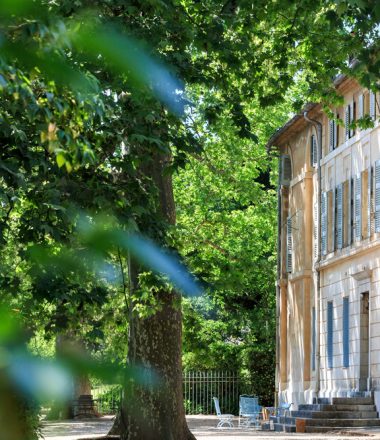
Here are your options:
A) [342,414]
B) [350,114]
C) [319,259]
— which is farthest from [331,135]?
[342,414]

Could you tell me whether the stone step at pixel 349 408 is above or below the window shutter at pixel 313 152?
below

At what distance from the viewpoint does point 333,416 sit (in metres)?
30.4

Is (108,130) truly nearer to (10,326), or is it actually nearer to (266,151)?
(10,326)

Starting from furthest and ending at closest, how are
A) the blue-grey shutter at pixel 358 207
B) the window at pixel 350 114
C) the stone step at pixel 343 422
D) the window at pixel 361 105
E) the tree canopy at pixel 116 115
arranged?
the window at pixel 350 114 → the window at pixel 361 105 → the blue-grey shutter at pixel 358 207 → the stone step at pixel 343 422 → the tree canopy at pixel 116 115

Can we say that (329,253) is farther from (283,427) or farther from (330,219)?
(283,427)

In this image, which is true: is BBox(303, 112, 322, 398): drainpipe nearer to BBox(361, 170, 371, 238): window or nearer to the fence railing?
BBox(361, 170, 371, 238): window

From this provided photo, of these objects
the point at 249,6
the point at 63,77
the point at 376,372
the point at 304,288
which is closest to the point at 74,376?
the point at 63,77

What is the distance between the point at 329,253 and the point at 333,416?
7.10m

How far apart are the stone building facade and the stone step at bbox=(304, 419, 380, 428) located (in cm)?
143

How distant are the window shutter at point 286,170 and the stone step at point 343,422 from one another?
12.7 metres

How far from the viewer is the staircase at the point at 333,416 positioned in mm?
29156

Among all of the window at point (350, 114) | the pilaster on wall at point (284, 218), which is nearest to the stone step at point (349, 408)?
the window at point (350, 114)

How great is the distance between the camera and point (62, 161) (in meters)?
2.97

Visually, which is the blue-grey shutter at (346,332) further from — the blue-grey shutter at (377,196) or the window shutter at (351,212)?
the blue-grey shutter at (377,196)
